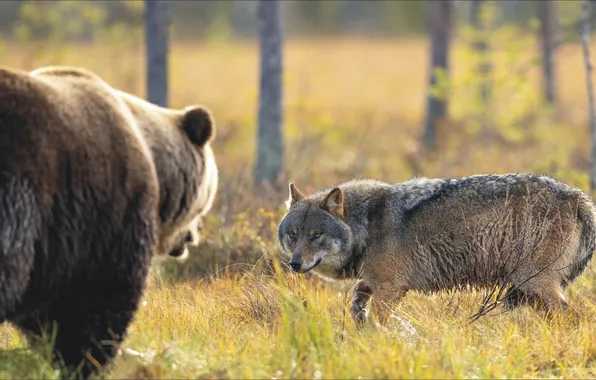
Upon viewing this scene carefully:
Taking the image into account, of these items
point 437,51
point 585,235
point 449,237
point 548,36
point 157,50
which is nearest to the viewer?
point 585,235

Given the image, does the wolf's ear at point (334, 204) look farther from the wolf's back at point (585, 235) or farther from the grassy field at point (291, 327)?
the wolf's back at point (585, 235)

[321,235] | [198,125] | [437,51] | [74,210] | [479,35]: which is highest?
[198,125]

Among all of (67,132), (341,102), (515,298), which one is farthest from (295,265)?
(341,102)

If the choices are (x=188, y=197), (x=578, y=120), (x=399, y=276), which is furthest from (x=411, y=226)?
(x=578, y=120)

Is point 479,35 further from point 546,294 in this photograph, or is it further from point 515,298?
point 546,294

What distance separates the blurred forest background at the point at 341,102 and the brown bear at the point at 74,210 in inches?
109

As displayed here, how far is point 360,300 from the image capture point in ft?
22.9

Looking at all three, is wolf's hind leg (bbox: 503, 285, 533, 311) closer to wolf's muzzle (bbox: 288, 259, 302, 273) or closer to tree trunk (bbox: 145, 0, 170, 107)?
wolf's muzzle (bbox: 288, 259, 302, 273)

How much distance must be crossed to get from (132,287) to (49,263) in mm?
522

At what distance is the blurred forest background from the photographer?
12062mm

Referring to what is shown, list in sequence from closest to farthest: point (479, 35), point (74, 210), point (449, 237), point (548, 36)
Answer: point (74, 210) → point (449, 237) → point (479, 35) → point (548, 36)

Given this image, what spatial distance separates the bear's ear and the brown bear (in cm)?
42

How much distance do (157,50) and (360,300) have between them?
683cm

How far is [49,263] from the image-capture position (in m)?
4.64
